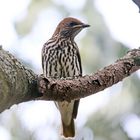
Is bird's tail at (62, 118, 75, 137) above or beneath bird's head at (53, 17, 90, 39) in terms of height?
beneath

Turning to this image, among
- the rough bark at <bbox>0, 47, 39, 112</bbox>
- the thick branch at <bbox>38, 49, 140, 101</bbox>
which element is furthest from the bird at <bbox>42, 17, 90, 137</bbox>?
the rough bark at <bbox>0, 47, 39, 112</bbox>

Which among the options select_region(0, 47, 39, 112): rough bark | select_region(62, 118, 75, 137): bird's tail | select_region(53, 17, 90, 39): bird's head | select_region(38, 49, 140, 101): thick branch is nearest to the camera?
select_region(0, 47, 39, 112): rough bark

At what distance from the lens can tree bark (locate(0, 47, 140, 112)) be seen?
4.13 ft

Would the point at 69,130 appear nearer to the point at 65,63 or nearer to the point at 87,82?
the point at 65,63

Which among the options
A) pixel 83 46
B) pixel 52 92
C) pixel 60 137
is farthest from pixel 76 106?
pixel 52 92

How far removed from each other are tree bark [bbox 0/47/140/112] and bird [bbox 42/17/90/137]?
5.94 ft

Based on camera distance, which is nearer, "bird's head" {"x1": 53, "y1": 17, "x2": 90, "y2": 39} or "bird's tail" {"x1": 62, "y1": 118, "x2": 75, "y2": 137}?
"bird's tail" {"x1": 62, "y1": 118, "x2": 75, "y2": 137}

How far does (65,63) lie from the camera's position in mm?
4059

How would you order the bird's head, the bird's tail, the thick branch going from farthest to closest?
the bird's head, the bird's tail, the thick branch

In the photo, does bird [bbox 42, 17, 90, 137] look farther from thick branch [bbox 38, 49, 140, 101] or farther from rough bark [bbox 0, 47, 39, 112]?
rough bark [bbox 0, 47, 39, 112]

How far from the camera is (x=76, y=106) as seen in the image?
405 cm

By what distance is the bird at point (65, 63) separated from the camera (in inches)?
157

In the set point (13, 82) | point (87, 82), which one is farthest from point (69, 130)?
point (13, 82)

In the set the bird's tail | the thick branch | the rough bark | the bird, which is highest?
the rough bark
